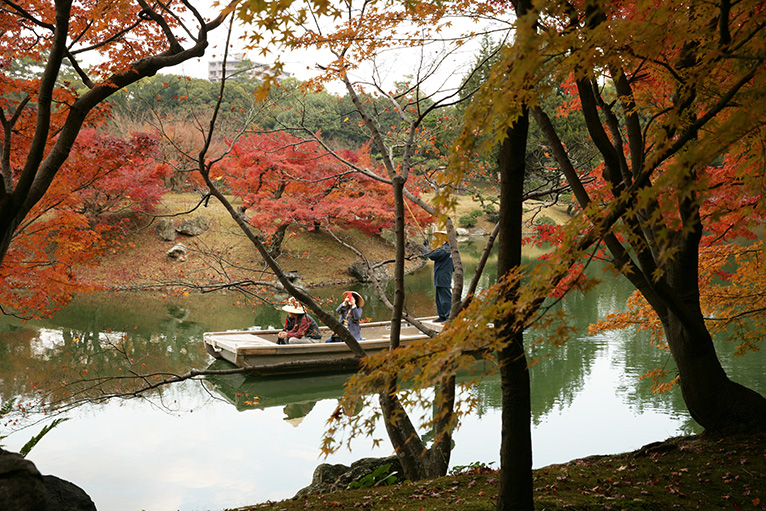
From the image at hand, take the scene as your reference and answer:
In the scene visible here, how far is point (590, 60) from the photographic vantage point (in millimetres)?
2166

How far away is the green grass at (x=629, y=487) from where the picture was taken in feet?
9.96

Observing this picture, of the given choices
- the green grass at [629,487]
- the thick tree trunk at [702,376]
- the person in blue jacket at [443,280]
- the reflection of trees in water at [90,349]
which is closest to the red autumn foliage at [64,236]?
the reflection of trees in water at [90,349]

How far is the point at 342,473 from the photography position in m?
4.86

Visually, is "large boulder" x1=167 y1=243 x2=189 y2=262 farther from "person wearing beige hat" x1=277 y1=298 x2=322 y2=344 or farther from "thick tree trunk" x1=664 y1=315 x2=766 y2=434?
"thick tree trunk" x1=664 y1=315 x2=766 y2=434

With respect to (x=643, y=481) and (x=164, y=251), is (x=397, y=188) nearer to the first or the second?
(x=643, y=481)

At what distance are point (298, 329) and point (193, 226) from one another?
11.6 meters

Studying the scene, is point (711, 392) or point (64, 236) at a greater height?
point (64, 236)

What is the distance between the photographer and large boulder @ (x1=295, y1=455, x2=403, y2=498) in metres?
4.46

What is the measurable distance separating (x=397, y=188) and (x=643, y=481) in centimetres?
244

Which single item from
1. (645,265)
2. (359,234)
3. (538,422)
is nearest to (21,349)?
(538,422)

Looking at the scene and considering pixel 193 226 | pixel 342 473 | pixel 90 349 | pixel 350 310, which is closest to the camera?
pixel 342 473

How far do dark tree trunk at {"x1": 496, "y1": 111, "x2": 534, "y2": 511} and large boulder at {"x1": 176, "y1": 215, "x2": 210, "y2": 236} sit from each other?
17.7m

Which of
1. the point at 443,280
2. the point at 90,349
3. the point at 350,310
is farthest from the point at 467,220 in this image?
the point at 90,349

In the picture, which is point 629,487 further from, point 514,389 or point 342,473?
point 342,473
